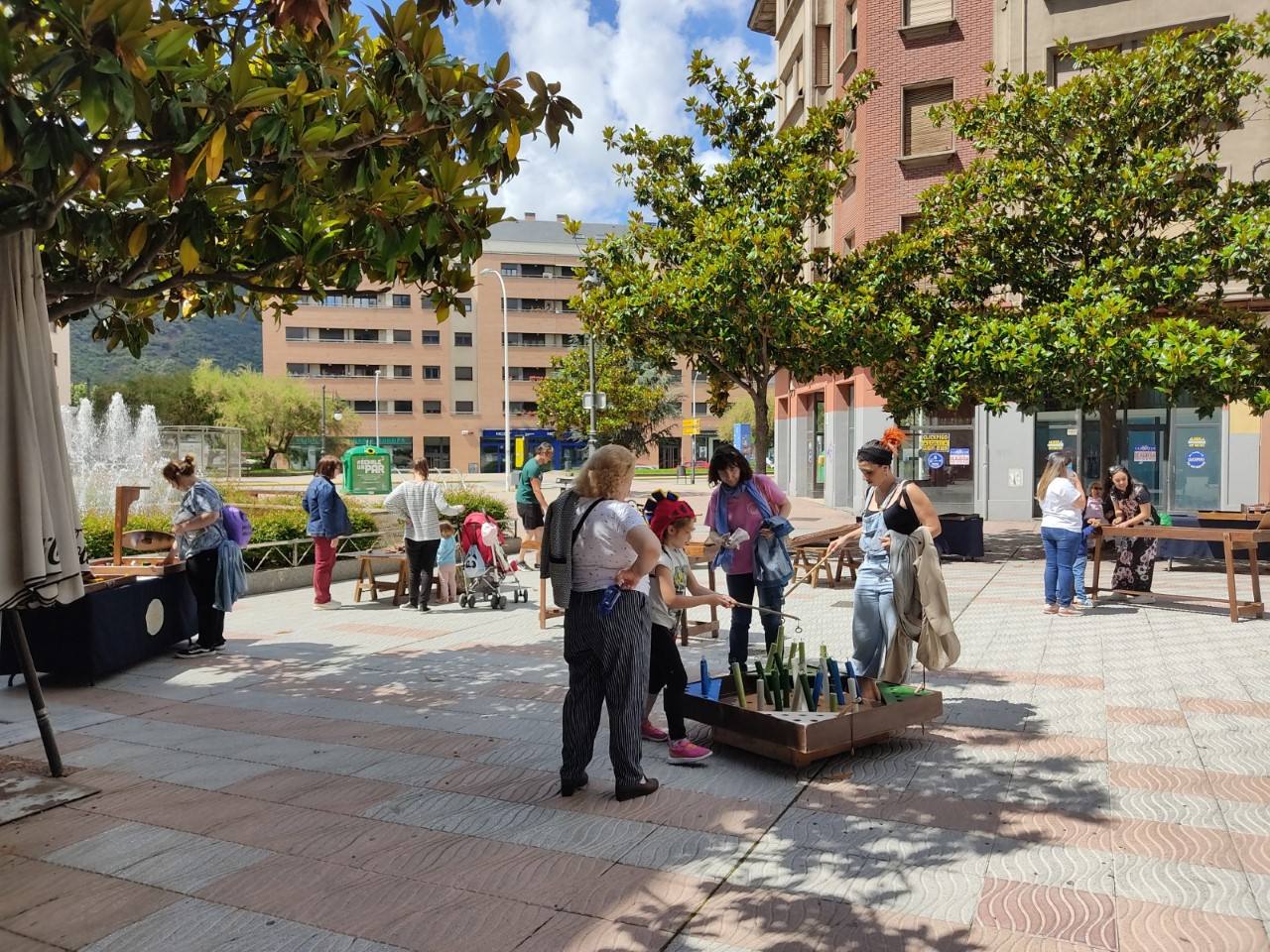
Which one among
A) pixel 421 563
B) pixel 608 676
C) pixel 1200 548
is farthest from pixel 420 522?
pixel 1200 548

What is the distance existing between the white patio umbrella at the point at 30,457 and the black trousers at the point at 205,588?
4.34 metres

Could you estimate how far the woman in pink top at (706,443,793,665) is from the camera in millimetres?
6828

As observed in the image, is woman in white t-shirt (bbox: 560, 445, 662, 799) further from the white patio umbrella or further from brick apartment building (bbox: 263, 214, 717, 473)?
brick apartment building (bbox: 263, 214, 717, 473)

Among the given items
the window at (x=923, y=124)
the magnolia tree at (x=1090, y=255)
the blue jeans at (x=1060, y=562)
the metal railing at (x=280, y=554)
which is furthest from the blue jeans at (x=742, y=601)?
the window at (x=923, y=124)

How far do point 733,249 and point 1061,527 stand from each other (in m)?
6.45

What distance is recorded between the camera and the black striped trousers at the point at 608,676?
4684 millimetres

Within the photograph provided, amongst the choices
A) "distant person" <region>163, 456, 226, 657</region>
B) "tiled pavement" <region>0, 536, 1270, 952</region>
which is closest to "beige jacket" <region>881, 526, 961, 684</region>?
"tiled pavement" <region>0, 536, 1270, 952</region>

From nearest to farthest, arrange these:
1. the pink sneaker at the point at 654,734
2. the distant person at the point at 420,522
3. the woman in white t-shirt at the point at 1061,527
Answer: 1. the pink sneaker at the point at 654,734
2. the woman in white t-shirt at the point at 1061,527
3. the distant person at the point at 420,522

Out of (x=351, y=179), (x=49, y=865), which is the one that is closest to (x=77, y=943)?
(x=49, y=865)

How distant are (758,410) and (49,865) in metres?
12.2

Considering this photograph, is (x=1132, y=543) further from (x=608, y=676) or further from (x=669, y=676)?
(x=608, y=676)

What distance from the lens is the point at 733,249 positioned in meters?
14.4

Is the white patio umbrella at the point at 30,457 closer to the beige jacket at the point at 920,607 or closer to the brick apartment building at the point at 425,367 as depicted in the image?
the beige jacket at the point at 920,607

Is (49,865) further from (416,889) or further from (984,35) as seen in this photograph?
(984,35)
